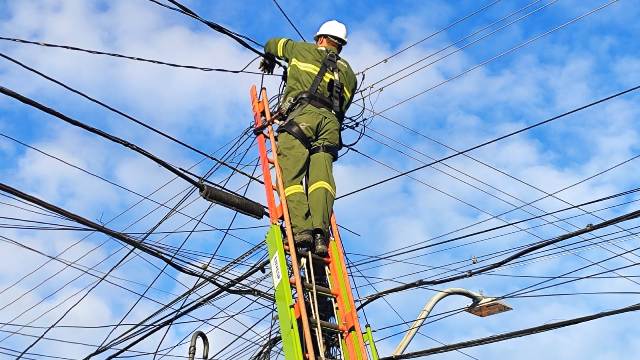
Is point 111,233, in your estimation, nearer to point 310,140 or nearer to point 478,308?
point 310,140

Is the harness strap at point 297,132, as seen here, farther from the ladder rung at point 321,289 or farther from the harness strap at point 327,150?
the ladder rung at point 321,289

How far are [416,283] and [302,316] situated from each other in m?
3.48

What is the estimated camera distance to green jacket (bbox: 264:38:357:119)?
6.81 metres

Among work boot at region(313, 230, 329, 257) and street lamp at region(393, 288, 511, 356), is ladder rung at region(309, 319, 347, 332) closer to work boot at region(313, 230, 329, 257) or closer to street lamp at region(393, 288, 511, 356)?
work boot at region(313, 230, 329, 257)

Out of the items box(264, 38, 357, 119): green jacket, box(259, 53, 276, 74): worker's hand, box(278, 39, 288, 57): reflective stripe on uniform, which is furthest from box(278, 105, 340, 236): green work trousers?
box(259, 53, 276, 74): worker's hand

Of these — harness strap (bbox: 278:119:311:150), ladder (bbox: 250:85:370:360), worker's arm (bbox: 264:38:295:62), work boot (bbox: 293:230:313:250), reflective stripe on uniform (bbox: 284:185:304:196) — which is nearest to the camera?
ladder (bbox: 250:85:370:360)

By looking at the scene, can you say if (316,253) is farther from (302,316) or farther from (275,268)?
(302,316)

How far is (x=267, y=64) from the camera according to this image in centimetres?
757

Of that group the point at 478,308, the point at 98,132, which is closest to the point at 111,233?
the point at 98,132

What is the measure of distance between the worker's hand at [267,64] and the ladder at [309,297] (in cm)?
145

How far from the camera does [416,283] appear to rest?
8.48 meters

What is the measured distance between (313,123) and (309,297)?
1.49 m

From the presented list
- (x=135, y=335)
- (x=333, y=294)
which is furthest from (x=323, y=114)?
(x=135, y=335)

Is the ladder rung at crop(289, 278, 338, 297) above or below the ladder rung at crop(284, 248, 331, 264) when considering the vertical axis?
below
